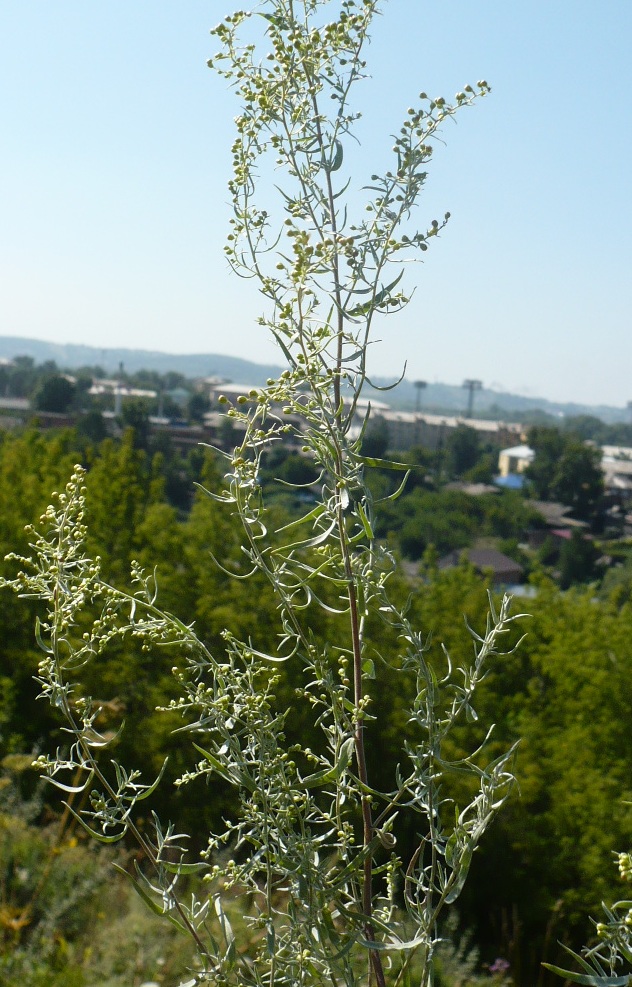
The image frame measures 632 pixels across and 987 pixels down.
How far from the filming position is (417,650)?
1.18m

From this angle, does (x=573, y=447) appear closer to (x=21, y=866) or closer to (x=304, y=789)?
(x=21, y=866)

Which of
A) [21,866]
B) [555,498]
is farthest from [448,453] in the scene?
[21,866]

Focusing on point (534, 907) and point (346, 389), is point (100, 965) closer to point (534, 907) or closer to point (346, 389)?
point (346, 389)

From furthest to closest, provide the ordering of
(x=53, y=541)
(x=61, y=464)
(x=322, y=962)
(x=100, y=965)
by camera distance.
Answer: (x=61, y=464) → (x=100, y=965) → (x=53, y=541) → (x=322, y=962)

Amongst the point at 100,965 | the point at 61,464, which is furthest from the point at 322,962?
the point at 61,464

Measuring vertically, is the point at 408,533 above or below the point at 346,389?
below

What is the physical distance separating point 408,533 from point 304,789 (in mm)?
29933

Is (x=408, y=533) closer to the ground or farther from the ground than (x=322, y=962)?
closer to the ground

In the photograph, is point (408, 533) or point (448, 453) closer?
point (408, 533)

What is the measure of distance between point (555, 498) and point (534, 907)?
37923 millimetres

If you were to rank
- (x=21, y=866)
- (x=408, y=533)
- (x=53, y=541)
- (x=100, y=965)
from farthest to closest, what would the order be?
(x=408, y=533) → (x=21, y=866) → (x=100, y=965) → (x=53, y=541)

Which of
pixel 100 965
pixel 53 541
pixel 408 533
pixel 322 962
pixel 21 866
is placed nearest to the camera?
pixel 322 962

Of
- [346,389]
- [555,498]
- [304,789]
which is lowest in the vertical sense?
[555,498]

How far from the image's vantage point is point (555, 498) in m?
44.7
